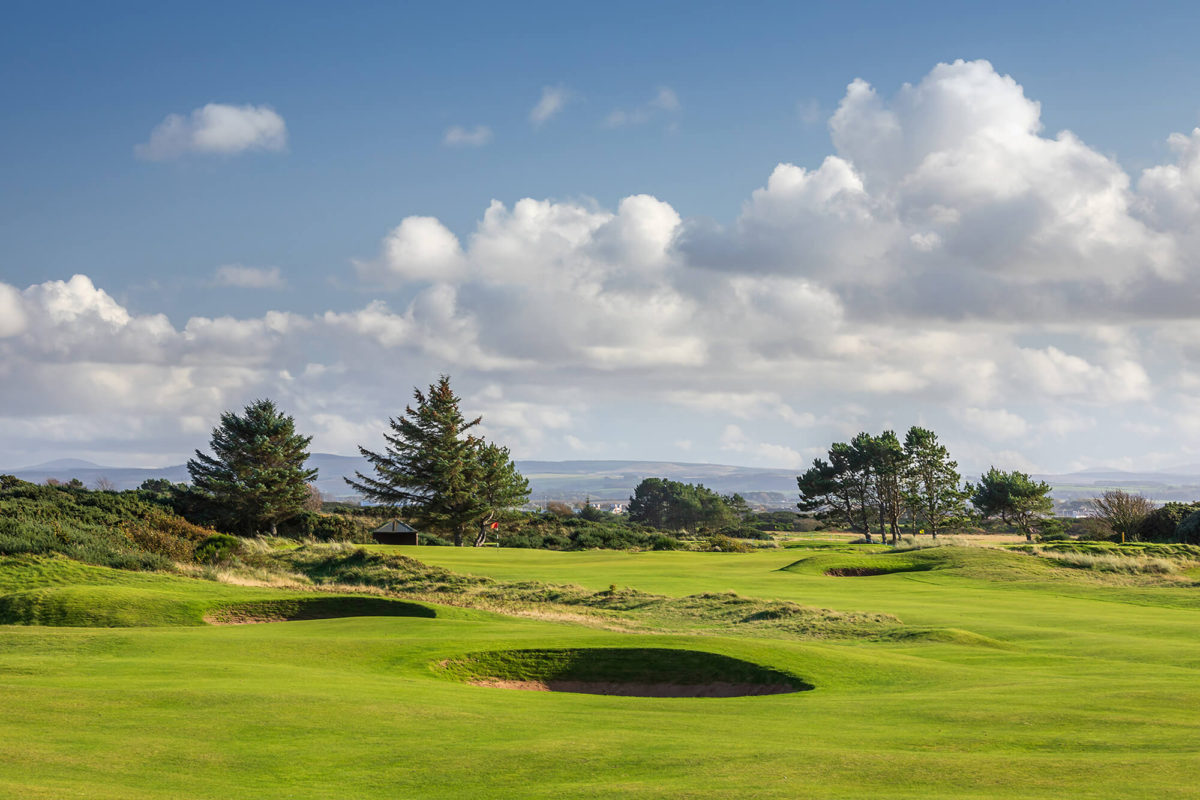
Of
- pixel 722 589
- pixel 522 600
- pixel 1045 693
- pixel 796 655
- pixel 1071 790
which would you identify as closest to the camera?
pixel 1071 790

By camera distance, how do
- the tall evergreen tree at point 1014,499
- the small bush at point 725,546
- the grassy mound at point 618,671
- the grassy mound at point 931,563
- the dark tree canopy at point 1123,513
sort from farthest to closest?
the tall evergreen tree at point 1014,499 < the small bush at point 725,546 < the dark tree canopy at point 1123,513 < the grassy mound at point 931,563 < the grassy mound at point 618,671

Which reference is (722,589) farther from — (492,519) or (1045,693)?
(492,519)

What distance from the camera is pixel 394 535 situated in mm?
63156

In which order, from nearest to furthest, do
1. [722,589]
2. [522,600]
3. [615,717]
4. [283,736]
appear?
1. [283,736]
2. [615,717]
3. [522,600]
4. [722,589]

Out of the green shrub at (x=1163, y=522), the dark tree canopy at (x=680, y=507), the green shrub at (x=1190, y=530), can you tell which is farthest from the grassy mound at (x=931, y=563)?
the dark tree canopy at (x=680, y=507)

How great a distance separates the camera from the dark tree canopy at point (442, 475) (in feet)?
238

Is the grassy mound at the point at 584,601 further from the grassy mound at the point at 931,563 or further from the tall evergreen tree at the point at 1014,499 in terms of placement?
the tall evergreen tree at the point at 1014,499

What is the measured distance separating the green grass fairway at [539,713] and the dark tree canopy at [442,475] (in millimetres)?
47921

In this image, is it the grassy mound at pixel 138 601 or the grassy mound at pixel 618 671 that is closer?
the grassy mound at pixel 618 671

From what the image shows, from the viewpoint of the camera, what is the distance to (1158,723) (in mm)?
10539

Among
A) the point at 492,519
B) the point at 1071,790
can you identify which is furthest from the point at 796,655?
the point at 492,519

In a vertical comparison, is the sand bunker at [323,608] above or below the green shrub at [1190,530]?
below

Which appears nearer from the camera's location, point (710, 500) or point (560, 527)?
point (560, 527)

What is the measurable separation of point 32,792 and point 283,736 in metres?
2.98
